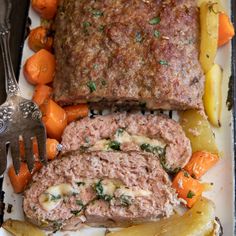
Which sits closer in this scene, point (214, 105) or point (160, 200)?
point (160, 200)

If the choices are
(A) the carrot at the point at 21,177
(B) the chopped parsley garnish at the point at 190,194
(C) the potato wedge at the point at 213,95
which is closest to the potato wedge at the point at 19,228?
(A) the carrot at the point at 21,177

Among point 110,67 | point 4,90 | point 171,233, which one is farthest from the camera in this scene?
point 4,90

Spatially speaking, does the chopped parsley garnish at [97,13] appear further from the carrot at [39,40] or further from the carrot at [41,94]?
the carrot at [41,94]

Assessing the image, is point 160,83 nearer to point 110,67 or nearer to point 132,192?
point 110,67

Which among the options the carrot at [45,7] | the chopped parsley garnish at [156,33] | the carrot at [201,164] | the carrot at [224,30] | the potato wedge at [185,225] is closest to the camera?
the potato wedge at [185,225]

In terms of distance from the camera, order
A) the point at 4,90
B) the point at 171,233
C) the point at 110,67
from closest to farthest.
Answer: the point at 171,233 < the point at 110,67 < the point at 4,90

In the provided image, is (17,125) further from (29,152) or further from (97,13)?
(97,13)

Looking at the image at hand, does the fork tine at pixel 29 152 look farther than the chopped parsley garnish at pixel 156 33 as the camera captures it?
No

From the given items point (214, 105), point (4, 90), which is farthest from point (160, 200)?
point (4, 90)
